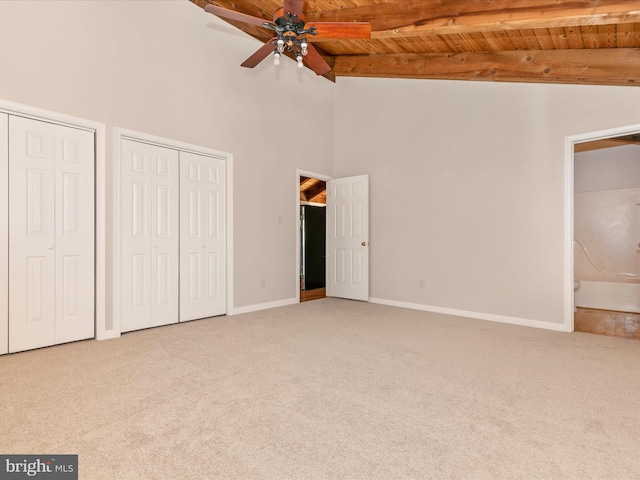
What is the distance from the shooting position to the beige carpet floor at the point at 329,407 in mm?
1550

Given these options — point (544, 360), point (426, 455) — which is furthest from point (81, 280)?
point (544, 360)

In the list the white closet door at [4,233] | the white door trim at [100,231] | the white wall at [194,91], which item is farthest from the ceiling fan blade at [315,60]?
the white closet door at [4,233]

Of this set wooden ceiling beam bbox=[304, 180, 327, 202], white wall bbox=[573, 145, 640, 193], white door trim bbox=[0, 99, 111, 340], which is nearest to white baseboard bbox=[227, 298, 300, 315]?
white door trim bbox=[0, 99, 111, 340]

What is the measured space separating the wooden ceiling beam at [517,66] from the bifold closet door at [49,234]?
4054mm

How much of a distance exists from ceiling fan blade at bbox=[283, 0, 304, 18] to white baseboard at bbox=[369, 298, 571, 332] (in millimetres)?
3893

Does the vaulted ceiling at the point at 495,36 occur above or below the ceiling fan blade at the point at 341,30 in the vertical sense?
above

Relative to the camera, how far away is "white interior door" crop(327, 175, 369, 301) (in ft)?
18.4

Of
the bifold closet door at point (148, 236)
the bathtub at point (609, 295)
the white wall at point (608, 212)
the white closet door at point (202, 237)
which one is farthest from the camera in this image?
A: the white wall at point (608, 212)

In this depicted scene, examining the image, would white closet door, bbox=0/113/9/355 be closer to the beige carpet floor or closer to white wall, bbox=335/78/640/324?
the beige carpet floor

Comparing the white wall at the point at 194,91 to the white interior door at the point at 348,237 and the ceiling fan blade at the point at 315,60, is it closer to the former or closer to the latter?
the white interior door at the point at 348,237

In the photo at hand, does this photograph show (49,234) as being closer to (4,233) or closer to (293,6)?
(4,233)

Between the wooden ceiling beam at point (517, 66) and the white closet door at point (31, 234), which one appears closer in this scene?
the white closet door at point (31, 234)

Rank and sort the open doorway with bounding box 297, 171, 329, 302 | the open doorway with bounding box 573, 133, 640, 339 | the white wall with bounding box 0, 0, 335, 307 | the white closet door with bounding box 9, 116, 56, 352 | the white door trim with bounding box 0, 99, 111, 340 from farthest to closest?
the open doorway with bounding box 297, 171, 329, 302
the open doorway with bounding box 573, 133, 640, 339
the white door trim with bounding box 0, 99, 111, 340
the white wall with bounding box 0, 0, 335, 307
the white closet door with bounding box 9, 116, 56, 352

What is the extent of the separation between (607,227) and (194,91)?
6471mm
